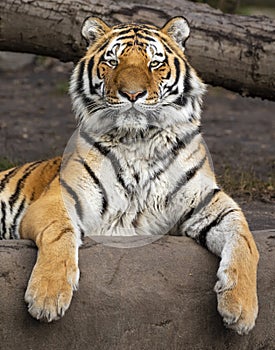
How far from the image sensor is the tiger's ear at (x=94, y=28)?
363cm

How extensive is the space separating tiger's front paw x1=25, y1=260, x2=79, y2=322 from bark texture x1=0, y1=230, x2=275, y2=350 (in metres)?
0.07

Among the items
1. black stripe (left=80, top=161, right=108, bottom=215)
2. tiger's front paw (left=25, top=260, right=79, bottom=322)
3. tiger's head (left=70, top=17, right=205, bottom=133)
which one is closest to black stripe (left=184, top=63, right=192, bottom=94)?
tiger's head (left=70, top=17, right=205, bottom=133)

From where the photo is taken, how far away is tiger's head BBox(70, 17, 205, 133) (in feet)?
10.8

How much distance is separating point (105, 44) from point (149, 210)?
A: 735 millimetres

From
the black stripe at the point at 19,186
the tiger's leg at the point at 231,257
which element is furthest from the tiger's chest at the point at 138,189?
the black stripe at the point at 19,186

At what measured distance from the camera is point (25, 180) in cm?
402

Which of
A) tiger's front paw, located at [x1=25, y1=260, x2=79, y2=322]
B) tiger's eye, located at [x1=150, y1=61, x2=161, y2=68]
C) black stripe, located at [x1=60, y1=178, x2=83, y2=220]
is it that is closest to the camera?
tiger's front paw, located at [x1=25, y1=260, x2=79, y2=322]

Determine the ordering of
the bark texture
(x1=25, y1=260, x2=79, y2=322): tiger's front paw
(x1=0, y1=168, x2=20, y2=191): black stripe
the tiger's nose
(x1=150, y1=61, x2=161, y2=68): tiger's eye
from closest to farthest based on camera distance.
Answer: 1. (x1=25, y1=260, x2=79, y2=322): tiger's front paw
2. the bark texture
3. the tiger's nose
4. (x1=150, y1=61, x2=161, y2=68): tiger's eye
5. (x1=0, y1=168, x2=20, y2=191): black stripe

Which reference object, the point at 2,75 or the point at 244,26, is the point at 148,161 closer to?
the point at 244,26

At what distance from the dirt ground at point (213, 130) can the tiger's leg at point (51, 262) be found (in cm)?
136

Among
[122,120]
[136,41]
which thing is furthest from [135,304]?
[136,41]

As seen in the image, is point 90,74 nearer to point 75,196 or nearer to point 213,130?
point 75,196

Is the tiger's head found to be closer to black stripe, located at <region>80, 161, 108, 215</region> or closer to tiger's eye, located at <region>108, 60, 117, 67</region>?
tiger's eye, located at <region>108, 60, 117, 67</region>

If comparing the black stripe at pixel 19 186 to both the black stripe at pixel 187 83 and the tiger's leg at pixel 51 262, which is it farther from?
the black stripe at pixel 187 83
